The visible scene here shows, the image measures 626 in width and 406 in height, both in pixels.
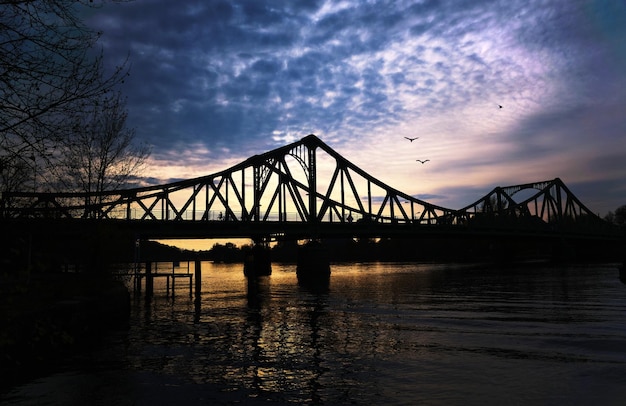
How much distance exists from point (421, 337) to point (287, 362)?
6.01 m

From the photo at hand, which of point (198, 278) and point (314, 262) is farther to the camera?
point (314, 262)

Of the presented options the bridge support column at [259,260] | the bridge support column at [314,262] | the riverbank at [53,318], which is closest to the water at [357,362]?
the riverbank at [53,318]

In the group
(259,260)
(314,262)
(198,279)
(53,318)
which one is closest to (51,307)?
(53,318)

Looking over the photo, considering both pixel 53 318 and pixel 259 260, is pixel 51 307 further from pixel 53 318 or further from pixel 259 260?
pixel 259 260

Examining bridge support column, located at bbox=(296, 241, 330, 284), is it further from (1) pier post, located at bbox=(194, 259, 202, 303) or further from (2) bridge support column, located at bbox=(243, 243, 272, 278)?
(1) pier post, located at bbox=(194, 259, 202, 303)

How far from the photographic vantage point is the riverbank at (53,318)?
636 cm

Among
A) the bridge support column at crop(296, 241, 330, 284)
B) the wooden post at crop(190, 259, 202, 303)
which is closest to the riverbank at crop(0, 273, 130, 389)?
the wooden post at crop(190, 259, 202, 303)

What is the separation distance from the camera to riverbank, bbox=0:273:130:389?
20.9 feet

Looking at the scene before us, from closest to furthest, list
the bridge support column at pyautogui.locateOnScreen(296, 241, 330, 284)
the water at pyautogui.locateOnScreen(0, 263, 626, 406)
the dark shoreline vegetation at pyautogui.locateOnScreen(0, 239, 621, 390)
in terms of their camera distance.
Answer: the dark shoreline vegetation at pyautogui.locateOnScreen(0, 239, 621, 390), the water at pyautogui.locateOnScreen(0, 263, 626, 406), the bridge support column at pyautogui.locateOnScreen(296, 241, 330, 284)

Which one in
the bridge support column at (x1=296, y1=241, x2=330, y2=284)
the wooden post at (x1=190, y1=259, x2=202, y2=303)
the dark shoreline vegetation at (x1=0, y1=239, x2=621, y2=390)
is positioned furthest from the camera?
the bridge support column at (x1=296, y1=241, x2=330, y2=284)

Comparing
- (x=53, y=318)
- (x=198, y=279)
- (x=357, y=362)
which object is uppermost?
(x=53, y=318)

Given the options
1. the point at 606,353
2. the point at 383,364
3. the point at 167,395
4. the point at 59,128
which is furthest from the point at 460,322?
the point at 59,128

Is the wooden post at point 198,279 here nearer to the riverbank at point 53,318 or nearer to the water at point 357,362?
the water at point 357,362

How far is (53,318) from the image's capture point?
48.8ft
